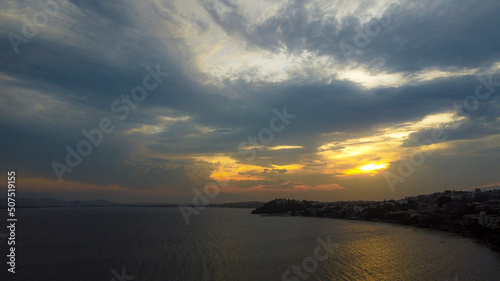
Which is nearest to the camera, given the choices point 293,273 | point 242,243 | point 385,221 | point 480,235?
point 293,273

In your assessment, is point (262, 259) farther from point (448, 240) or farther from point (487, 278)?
point (448, 240)

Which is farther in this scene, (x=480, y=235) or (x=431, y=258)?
(x=480, y=235)

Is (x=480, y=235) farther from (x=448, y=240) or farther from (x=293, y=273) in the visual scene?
(x=293, y=273)

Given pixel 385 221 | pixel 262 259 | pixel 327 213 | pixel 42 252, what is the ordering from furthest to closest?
1. pixel 327 213
2. pixel 385 221
3. pixel 42 252
4. pixel 262 259

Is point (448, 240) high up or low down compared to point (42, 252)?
down

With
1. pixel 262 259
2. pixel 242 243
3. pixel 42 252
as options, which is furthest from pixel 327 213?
pixel 42 252

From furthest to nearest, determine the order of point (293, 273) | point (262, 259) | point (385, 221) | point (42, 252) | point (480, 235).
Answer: point (385, 221) < point (480, 235) < point (42, 252) < point (262, 259) < point (293, 273)

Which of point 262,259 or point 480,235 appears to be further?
point 480,235

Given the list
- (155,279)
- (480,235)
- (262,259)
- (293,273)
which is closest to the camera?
(155,279)

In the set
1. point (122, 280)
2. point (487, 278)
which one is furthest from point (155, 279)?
point (487, 278)
